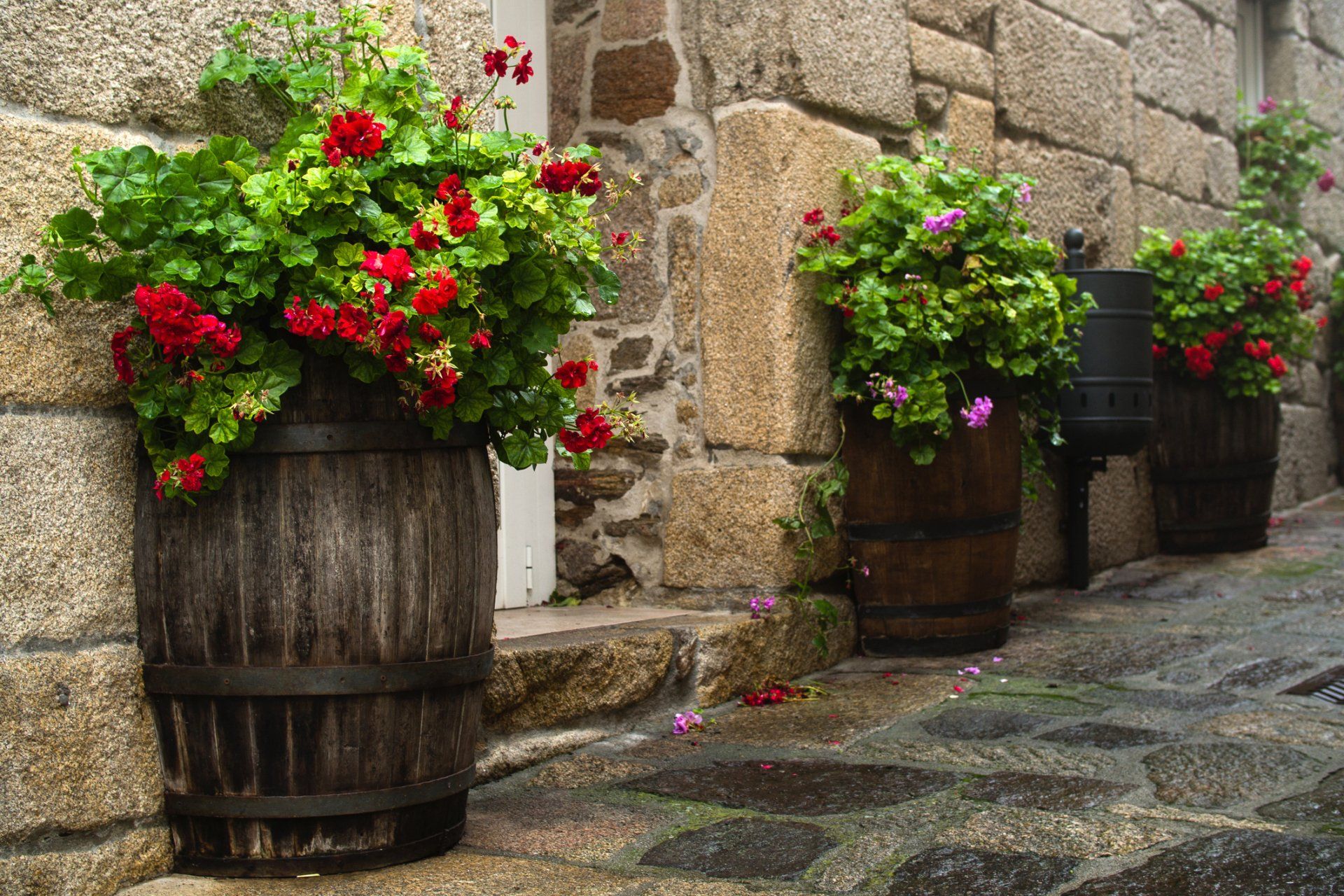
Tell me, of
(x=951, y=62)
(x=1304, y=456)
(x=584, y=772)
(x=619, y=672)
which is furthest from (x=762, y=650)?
(x=1304, y=456)

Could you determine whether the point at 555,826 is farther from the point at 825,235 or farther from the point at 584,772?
the point at 825,235

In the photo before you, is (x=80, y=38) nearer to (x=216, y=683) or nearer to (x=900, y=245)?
(x=216, y=683)

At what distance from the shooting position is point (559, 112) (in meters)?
4.10

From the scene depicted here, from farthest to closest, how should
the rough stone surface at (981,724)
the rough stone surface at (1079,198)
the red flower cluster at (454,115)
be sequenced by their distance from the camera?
1. the rough stone surface at (1079,198)
2. the rough stone surface at (981,724)
3. the red flower cluster at (454,115)

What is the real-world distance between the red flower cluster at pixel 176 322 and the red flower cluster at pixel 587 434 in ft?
1.98

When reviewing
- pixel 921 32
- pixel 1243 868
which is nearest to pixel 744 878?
pixel 1243 868

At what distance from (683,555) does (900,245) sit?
40.7 inches

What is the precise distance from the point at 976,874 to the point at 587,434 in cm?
93

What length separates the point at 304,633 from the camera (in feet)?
6.59

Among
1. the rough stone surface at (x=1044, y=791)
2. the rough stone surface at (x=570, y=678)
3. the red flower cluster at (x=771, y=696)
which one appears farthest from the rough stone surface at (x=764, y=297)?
the rough stone surface at (x=1044, y=791)

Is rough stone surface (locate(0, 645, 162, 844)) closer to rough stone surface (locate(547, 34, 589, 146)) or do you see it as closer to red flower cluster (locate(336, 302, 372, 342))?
red flower cluster (locate(336, 302, 372, 342))

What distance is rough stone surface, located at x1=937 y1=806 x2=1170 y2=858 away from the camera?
2.17 meters

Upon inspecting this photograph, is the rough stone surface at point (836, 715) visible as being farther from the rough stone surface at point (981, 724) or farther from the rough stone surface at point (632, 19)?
the rough stone surface at point (632, 19)

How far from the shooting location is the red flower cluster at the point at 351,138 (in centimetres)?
197
